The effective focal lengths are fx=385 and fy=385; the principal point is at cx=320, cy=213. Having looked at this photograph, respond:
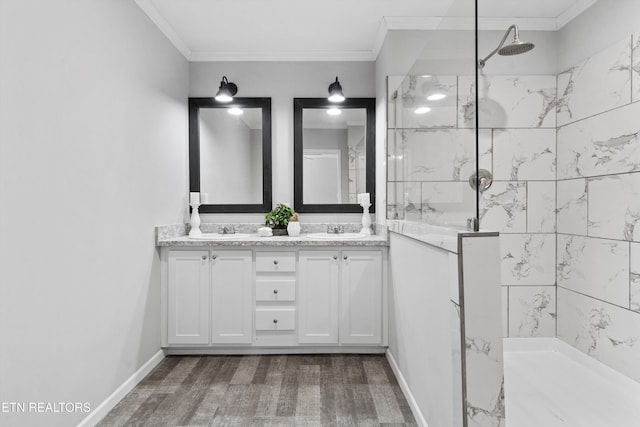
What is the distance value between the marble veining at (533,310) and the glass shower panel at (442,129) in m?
1.14

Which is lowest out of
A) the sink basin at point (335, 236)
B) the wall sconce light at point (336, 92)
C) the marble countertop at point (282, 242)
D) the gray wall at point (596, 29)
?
the marble countertop at point (282, 242)

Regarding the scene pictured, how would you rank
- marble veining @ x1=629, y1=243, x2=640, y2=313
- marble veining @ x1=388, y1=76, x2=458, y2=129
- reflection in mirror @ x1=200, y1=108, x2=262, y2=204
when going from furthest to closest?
reflection in mirror @ x1=200, y1=108, x2=262, y2=204 < marble veining @ x1=629, y1=243, x2=640, y2=313 < marble veining @ x1=388, y1=76, x2=458, y2=129

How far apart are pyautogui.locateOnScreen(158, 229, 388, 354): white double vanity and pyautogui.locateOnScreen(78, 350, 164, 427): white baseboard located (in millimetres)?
198

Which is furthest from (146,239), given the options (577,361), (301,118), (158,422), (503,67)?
(577,361)

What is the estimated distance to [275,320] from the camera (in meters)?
2.89

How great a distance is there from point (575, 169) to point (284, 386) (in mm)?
2383

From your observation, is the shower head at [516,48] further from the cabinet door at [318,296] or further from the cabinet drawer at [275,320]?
the cabinet drawer at [275,320]

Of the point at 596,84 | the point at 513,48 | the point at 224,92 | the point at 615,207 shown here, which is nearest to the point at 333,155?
the point at 224,92

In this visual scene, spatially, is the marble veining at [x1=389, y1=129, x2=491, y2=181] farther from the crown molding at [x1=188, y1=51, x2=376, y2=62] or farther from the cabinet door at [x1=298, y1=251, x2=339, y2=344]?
the crown molding at [x1=188, y1=51, x2=376, y2=62]

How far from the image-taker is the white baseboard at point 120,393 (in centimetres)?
193

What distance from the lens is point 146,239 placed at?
2598 mm

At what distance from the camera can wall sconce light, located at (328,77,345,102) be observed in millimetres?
3185

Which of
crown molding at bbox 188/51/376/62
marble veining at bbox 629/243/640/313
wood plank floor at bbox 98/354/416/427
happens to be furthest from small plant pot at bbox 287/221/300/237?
marble veining at bbox 629/243/640/313

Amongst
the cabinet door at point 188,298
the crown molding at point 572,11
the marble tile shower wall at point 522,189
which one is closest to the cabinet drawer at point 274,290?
the cabinet door at point 188,298
